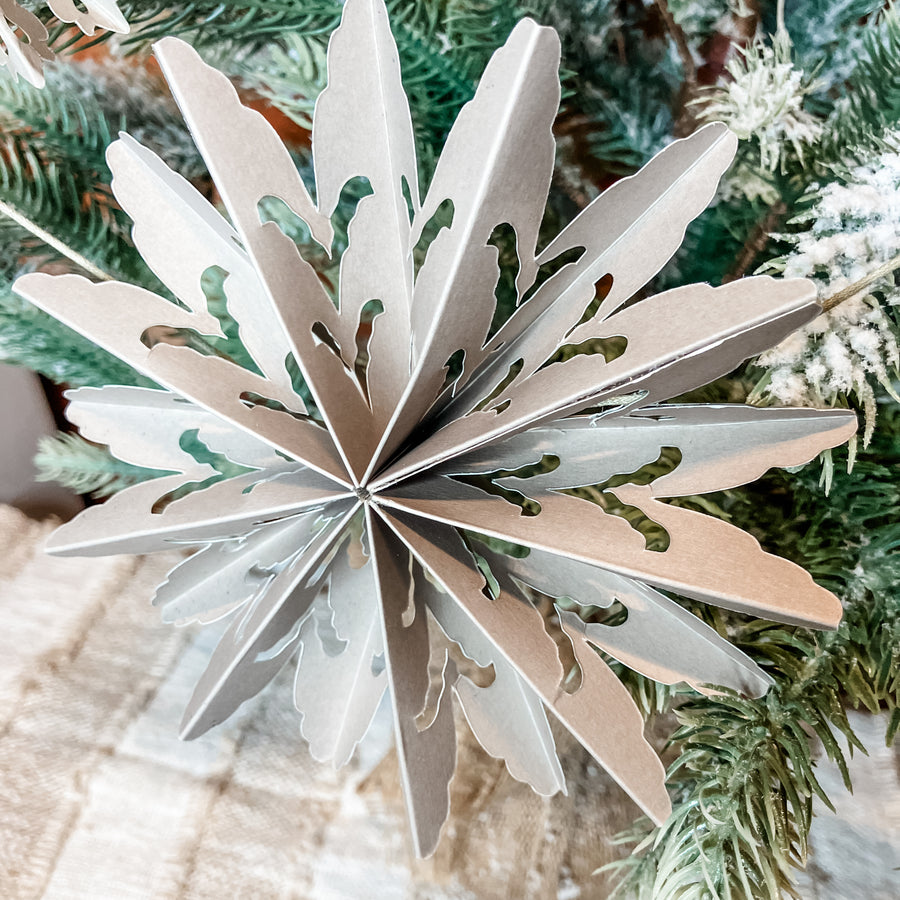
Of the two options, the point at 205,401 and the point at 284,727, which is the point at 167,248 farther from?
the point at 284,727

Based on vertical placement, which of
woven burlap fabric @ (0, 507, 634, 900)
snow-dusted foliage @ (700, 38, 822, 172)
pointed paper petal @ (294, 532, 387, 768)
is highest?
snow-dusted foliage @ (700, 38, 822, 172)

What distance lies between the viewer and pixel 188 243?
230 mm

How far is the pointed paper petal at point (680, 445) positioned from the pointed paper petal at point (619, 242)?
0.02 m

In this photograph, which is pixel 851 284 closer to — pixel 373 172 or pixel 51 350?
pixel 373 172

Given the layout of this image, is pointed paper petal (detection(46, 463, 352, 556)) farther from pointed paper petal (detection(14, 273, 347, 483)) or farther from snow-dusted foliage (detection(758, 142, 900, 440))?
snow-dusted foliage (detection(758, 142, 900, 440))

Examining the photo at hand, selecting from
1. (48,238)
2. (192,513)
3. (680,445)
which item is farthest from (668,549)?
(48,238)

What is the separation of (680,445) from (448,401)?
0.24ft

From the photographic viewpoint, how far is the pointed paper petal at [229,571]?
10.0 inches

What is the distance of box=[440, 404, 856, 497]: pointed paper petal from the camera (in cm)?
21

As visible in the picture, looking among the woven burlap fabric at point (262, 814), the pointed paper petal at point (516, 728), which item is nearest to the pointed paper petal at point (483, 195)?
the pointed paper petal at point (516, 728)

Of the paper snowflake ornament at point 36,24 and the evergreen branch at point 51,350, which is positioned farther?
the evergreen branch at point 51,350

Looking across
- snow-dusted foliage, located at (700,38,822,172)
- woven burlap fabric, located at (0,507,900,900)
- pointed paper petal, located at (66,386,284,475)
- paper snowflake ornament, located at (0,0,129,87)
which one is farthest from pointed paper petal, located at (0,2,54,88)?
woven burlap fabric, located at (0,507,900,900)

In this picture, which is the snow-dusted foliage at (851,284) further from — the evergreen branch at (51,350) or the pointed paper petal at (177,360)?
the evergreen branch at (51,350)

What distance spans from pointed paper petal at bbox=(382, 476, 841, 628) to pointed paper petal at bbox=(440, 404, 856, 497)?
0.4 inches
